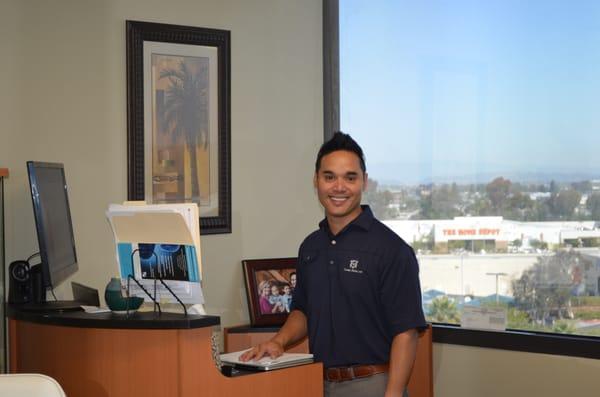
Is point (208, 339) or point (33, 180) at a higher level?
point (33, 180)

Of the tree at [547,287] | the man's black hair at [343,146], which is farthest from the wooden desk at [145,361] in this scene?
the tree at [547,287]

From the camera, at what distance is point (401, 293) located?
291 centimetres

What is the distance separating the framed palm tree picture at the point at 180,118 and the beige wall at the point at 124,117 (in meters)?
0.06

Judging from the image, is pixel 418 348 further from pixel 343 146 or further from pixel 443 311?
pixel 343 146

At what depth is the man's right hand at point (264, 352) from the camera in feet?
10.1

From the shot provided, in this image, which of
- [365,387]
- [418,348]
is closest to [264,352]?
[365,387]

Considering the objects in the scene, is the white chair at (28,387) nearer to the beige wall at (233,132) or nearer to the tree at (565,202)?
the beige wall at (233,132)

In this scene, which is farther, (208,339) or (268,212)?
(268,212)

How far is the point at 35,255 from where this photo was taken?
4.05 meters

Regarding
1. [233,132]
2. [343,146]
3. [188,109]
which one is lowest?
[343,146]

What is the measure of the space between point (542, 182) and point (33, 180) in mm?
2599

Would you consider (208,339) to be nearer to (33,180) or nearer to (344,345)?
(344,345)

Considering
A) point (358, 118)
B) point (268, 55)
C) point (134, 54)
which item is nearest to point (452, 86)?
point (358, 118)

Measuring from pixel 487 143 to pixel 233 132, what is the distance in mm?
1417
